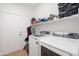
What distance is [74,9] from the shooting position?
3.60 ft

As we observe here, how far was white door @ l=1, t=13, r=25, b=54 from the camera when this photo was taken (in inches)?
89.8

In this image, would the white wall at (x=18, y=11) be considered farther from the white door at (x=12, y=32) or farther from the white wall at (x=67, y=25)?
the white wall at (x=67, y=25)

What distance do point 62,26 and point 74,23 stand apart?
1.07ft

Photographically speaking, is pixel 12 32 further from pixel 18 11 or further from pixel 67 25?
pixel 67 25

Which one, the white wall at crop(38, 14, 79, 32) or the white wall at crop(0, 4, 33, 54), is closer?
the white wall at crop(38, 14, 79, 32)

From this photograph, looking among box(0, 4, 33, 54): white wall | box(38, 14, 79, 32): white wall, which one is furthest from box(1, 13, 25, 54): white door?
box(38, 14, 79, 32): white wall

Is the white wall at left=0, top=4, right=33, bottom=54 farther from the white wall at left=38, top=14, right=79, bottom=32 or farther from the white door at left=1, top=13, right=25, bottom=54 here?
the white wall at left=38, top=14, right=79, bottom=32

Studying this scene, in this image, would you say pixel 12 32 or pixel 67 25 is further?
pixel 12 32

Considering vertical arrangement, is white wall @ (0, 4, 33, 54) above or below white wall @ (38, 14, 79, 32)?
above

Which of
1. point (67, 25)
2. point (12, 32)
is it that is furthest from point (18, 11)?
point (67, 25)

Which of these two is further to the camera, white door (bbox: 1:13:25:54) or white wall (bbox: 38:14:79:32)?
white door (bbox: 1:13:25:54)

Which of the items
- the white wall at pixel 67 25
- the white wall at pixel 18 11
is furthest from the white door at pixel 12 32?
the white wall at pixel 67 25

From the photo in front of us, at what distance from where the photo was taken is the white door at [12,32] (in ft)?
7.48

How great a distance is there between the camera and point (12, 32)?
2414 millimetres
